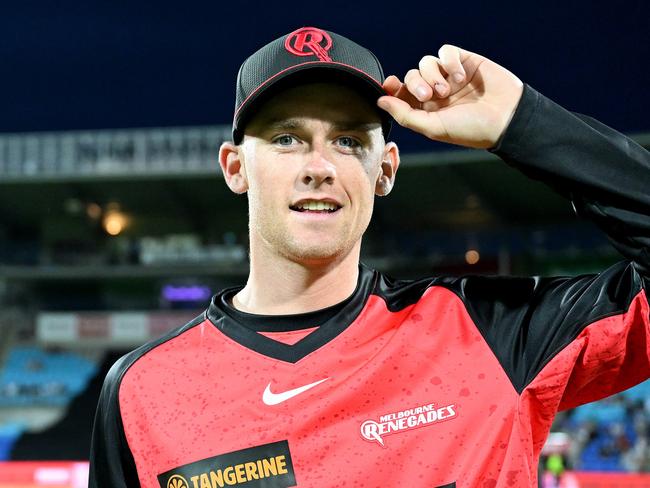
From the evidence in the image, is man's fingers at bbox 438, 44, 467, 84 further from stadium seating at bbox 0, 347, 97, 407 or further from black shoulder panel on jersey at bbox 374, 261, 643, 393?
stadium seating at bbox 0, 347, 97, 407

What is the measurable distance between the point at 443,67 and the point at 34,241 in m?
26.3

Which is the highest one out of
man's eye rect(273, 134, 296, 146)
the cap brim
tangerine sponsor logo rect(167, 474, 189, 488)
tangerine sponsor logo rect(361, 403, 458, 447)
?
the cap brim

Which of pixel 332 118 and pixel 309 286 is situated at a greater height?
pixel 332 118

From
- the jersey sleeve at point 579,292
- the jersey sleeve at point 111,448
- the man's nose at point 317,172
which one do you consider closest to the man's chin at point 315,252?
the man's nose at point 317,172

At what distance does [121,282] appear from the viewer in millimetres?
25578

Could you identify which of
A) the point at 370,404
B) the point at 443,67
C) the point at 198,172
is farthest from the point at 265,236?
the point at 198,172

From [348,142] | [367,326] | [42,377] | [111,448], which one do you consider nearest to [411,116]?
[348,142]

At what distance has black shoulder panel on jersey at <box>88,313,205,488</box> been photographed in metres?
2.01

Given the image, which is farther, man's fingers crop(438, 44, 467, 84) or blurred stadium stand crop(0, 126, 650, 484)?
blurred stadium stand crop(0, 126, 650, 484)

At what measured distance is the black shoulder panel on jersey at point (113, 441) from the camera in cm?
201

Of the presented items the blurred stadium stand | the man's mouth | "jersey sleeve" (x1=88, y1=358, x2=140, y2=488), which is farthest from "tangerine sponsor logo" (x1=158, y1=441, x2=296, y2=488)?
the blurred stadium stand

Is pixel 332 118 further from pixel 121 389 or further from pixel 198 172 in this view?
pixel 198 172

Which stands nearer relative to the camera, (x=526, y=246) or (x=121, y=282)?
(x=526, y=246)

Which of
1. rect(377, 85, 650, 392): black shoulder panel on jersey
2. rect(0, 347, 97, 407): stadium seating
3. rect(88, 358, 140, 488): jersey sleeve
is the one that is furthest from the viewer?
→ rect(0, 347, 97, 407): stadium seating
